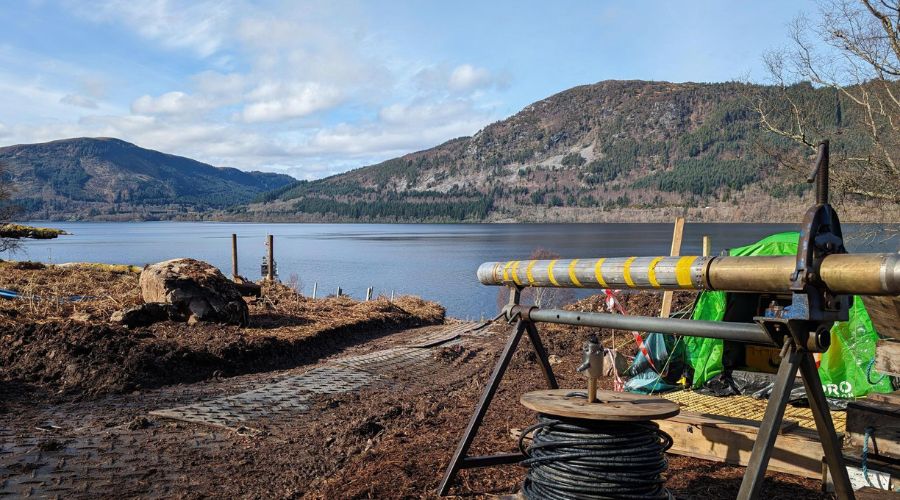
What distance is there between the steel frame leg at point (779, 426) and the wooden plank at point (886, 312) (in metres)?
2.39

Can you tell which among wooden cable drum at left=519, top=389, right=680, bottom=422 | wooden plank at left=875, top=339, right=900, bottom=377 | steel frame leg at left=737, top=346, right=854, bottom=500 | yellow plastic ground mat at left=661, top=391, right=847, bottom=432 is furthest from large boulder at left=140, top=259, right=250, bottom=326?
steel frame leg at left=737, top=346, right=854, bottom=500

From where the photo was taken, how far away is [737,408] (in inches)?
311

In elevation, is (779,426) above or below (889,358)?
above

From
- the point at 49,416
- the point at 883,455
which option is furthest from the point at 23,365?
the point at 883,455

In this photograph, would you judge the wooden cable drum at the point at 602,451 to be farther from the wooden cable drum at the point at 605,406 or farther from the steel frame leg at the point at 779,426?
the steel frame leg at the point at 779,426

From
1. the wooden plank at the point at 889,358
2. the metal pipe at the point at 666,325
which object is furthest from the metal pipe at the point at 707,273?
the wooden plank at the point at 889,358

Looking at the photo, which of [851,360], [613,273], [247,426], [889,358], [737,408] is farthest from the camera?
[851,360]

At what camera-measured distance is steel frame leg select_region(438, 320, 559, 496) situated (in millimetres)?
5125

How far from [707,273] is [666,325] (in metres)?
0.43

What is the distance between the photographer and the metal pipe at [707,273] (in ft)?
10.3

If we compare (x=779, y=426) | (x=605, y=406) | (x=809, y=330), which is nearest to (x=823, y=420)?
(x=779, y=426)

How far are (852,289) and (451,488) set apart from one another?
11.0 feet

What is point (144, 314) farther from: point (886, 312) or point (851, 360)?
point (886, 312)

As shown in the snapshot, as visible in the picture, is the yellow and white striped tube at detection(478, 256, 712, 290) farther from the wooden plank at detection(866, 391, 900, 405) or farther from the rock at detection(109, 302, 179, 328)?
the rock at detection(109, 302, 179, 328)
